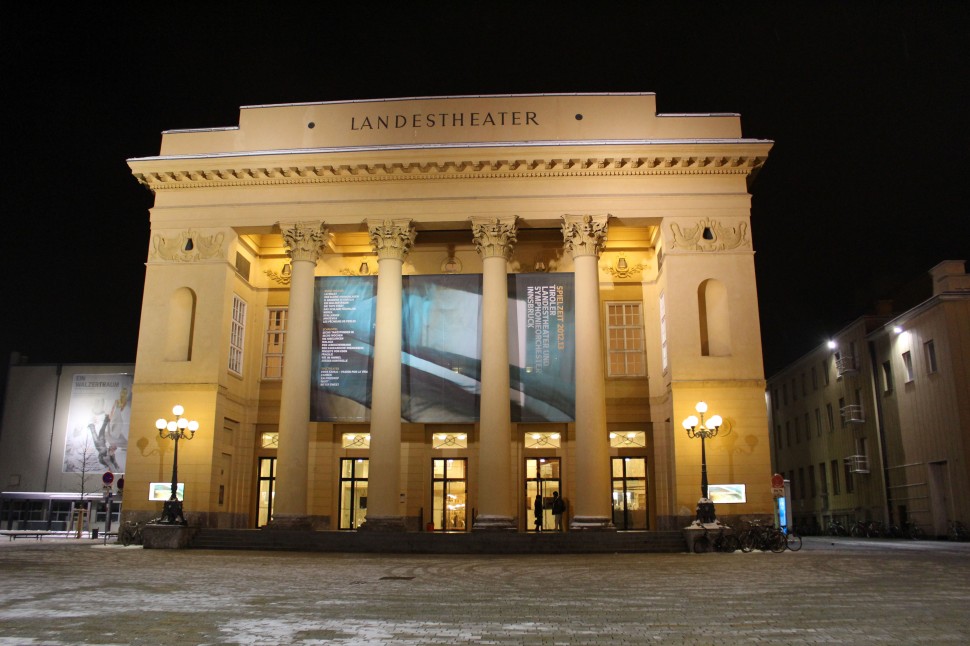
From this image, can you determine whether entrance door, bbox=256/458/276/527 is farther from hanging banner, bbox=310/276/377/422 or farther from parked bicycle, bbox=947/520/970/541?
parked bicycle, bbox=947/520/970/541

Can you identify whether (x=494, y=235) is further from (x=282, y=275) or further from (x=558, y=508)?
(x=558, y=508)

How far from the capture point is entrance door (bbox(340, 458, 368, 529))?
29516 mm

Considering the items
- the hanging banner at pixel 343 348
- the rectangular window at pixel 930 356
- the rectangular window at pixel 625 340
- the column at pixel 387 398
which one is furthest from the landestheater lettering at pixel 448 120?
the rectangular window at pixel 930 356

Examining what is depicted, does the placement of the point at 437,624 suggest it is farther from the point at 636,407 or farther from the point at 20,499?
the point at 20,499

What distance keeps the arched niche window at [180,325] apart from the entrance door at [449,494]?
9.66m

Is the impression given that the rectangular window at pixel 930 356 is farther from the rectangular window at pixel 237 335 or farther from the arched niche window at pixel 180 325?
the arched niche window at pixel 180 325

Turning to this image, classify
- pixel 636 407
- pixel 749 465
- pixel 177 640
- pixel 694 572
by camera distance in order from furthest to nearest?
pixel 636 407, pixel 749 465, pixel 694 572, pixel 177 640

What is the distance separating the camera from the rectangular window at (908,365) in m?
35.7

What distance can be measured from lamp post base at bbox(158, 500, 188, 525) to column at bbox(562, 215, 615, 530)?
11.7 m

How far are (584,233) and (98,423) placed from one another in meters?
33.1

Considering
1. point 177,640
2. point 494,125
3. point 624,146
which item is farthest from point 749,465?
point 177,640

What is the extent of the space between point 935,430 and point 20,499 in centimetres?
4749

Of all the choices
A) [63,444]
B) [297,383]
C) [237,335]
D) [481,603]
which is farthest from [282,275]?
[63,444]

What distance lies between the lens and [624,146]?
27328 mm
